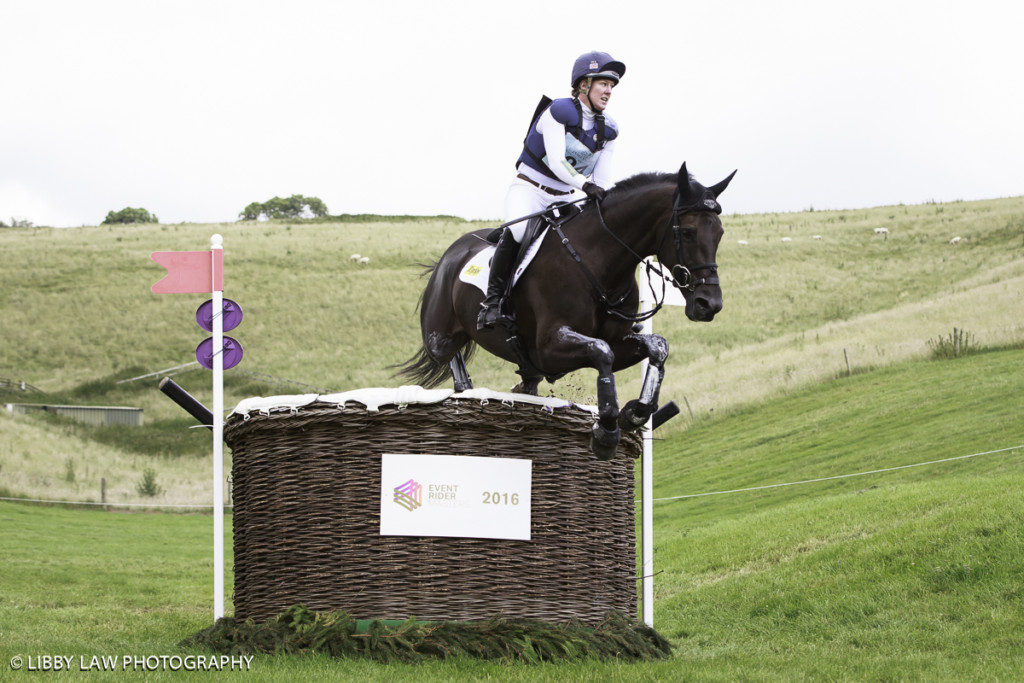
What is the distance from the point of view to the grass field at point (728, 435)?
25.2 ft

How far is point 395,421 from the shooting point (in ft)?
21.4

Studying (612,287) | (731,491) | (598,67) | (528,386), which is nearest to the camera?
(612,287)

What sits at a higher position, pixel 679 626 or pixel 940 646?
pixel 940 646

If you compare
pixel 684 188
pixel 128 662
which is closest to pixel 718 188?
pixel 684 188

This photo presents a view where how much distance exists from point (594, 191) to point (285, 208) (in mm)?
94414

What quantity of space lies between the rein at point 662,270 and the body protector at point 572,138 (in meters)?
0.52

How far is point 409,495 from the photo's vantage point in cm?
648

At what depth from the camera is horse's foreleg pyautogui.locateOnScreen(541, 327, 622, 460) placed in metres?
6.20

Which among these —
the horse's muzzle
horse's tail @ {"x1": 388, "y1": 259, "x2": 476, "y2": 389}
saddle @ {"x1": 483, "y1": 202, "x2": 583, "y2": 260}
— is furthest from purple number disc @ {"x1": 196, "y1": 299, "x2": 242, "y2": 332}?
the horse's muzzle

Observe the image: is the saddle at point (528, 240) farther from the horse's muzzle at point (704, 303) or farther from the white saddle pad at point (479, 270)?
the horse's muzzle at point (704, 303)

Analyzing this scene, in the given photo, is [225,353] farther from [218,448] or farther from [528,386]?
[528,386]

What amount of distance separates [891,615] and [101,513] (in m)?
19.5

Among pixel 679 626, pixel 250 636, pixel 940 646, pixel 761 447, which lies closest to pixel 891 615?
pixel 940 646

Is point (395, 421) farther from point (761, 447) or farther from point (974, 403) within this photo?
point (761, 447)
